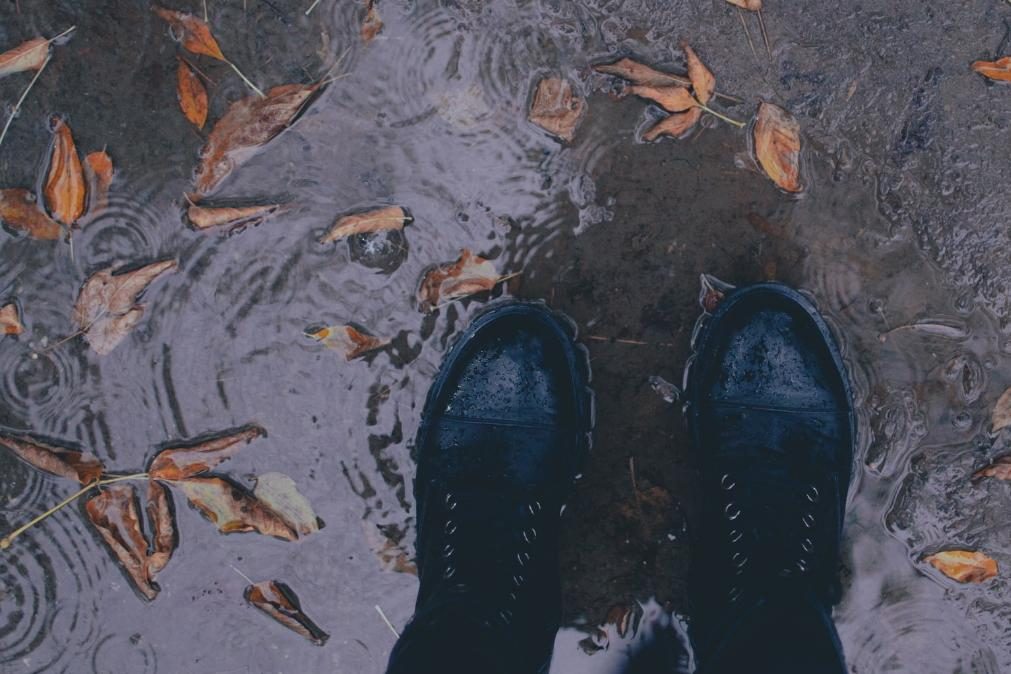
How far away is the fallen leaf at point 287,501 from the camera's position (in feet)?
6.65

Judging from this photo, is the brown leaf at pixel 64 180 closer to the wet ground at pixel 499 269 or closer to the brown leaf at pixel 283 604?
A: the wet ground at pixel 499 269

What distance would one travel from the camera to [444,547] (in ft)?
6.35

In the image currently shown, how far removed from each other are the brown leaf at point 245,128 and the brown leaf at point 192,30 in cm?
16

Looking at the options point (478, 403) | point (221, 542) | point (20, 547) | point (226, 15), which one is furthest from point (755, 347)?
point (20, 547)

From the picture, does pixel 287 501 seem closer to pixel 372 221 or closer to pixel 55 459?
pixel 55 459

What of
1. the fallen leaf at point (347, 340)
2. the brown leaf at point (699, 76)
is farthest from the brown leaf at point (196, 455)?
the brown leaf at point (699, 76)

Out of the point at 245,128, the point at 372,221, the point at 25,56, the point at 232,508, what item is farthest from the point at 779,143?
the point at 25,56

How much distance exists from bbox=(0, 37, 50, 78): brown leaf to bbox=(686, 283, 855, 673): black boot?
199cm

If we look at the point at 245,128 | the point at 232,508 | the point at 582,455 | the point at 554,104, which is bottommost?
the point at 582,455

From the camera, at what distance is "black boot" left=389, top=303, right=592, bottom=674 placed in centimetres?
193

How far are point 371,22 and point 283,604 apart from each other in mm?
1651

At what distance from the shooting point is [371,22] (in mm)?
1967

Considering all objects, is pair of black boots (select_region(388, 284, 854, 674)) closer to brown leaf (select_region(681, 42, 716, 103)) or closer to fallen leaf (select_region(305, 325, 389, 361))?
fallen leaf (select_region(305, 325, 389, 361))

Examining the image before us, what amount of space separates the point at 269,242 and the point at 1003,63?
2081mm
